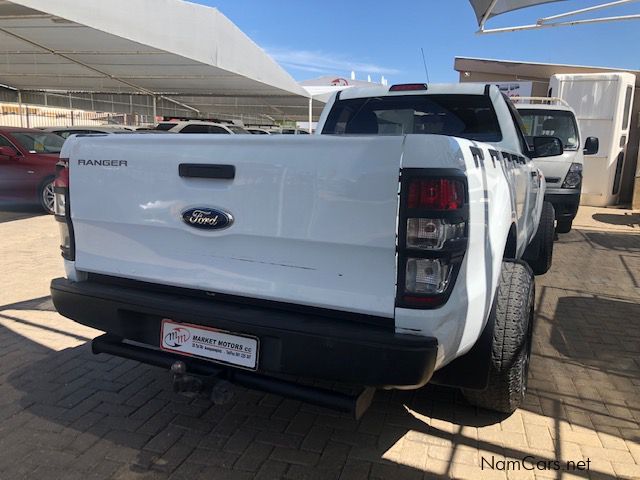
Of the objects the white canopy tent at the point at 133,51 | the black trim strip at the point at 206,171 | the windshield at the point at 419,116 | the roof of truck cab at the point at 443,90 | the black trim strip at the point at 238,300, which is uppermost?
the white canopy tent at the point at 133,51

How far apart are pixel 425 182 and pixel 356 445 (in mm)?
1549

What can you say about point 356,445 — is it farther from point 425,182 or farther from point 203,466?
point 425,182

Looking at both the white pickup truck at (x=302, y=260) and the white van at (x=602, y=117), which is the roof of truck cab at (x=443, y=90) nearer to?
the white pickup truck at (x=302, y=260)

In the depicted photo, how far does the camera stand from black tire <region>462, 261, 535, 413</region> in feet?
8.75

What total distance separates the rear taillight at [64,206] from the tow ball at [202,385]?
94 cm

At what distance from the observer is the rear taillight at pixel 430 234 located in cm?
206

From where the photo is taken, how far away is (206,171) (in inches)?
96.8

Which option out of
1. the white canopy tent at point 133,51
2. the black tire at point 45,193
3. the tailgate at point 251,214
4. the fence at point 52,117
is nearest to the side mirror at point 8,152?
the black tire at point 45,193

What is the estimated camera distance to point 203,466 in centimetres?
263

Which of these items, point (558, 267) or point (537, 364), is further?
point (558, 267)

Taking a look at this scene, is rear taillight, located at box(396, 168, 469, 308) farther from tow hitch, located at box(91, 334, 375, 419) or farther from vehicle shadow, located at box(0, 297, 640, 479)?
vehicle shadow, located at box(0, 297, 640, 479)

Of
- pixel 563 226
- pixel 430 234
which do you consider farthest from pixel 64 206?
pixel 563 226

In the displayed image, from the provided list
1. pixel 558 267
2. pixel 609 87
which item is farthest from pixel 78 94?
pixel 558 267

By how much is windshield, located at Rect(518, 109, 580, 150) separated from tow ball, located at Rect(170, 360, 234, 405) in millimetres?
7928
